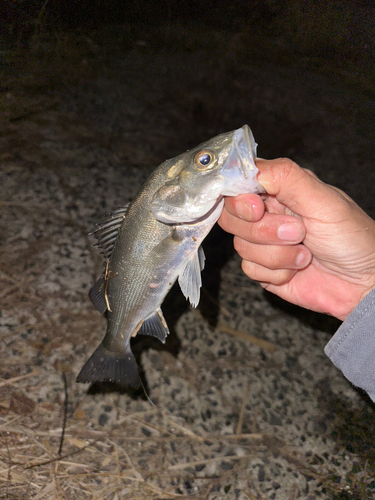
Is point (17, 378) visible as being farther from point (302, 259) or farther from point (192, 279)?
point (302, 259)

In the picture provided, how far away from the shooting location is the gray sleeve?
56.8 inches

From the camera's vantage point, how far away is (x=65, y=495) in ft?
6.73

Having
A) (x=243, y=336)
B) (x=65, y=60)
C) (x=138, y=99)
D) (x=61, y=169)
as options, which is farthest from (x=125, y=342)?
(x=65, y=60)

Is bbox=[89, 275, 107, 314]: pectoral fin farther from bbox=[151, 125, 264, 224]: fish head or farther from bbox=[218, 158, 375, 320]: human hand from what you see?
bbox=[218, 158, 375, 320]: human hand

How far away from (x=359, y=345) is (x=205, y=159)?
1094mm

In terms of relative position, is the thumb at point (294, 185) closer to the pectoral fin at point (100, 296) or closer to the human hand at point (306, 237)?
the human hand at point (306, 237)

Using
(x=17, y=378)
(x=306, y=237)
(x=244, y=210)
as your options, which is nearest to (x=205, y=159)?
(x=244, y=210)

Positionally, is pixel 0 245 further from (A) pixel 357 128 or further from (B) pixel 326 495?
(A) pixel 357 128

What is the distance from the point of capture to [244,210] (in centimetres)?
143

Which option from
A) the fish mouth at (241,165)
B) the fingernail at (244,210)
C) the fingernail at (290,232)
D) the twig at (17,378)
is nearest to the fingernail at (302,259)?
the fingernail at (290,232)

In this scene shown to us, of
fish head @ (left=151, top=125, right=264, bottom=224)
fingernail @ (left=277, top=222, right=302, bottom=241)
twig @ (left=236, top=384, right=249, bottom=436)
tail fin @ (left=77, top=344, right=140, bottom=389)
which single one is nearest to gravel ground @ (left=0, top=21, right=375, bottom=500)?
twig @ (left=236, top=384, right=249, bottom=436)

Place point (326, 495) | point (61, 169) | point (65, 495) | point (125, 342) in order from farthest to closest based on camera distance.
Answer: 1. point (61, 169)
2. point (326, 495)
3. point (65, 495)
4. point (125, 342)

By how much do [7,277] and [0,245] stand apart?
33cm

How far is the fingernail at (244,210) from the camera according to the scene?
142 cm
